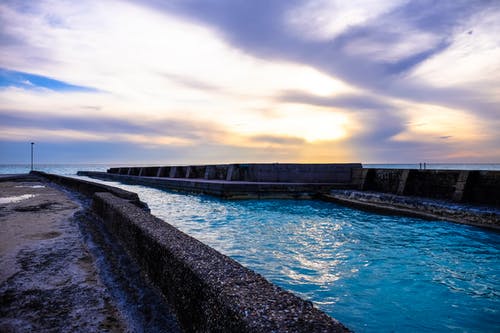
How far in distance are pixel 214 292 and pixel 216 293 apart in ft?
0.07

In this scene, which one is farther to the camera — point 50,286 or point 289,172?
point 289,172

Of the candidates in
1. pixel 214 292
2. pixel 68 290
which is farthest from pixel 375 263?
pixel 68 290

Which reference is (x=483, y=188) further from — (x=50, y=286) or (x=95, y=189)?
(x=95, y=189)

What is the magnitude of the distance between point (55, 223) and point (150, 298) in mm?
3786

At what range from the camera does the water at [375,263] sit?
3.44 m

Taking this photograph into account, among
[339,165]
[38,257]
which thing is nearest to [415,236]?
[38,257]

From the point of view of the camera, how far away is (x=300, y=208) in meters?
11.3

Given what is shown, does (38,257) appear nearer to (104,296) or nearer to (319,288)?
(104,296)

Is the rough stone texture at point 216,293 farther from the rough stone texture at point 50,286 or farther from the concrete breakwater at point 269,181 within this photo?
the concrete breakwater at point 269,181

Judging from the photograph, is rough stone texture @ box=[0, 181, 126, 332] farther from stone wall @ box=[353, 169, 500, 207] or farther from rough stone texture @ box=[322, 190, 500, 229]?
stone wall @ box=[353, 169, 500, 207]

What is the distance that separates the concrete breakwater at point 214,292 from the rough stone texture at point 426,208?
7.76 metres

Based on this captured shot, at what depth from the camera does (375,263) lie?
507cm

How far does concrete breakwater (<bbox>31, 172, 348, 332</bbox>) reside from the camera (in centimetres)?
140

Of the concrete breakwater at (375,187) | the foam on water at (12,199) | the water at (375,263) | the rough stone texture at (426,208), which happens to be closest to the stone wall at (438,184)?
the concrete breakwater at (375,187)
